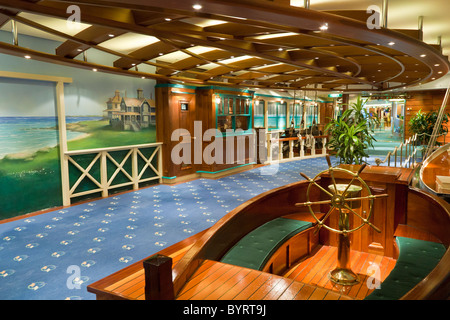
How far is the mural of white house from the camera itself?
7773mm

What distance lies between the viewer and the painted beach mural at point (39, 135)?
19.2ft

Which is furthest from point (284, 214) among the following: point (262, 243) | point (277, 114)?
point (277, 114)

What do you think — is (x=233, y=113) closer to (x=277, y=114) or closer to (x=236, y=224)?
(x=277, y=114)

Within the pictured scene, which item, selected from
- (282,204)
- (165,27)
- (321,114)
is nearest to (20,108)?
(165,27)

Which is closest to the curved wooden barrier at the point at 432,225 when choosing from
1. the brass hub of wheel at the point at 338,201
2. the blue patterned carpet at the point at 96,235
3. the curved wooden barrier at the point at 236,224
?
A: the brass hub of wheel at the point at 338,201

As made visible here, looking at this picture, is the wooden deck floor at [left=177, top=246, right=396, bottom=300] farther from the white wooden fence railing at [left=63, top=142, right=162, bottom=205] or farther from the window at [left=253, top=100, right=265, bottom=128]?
the window at [left=253, top=100, right=265, bottom=128]

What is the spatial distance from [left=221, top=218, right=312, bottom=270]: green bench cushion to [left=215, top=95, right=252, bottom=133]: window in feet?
19.9

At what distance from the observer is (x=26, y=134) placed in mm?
6117

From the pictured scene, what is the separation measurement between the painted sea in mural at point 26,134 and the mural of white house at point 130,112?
1134mm

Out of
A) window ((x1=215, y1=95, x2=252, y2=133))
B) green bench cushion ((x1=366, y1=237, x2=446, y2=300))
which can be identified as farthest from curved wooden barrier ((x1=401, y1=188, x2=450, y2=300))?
window ((x1=215, y1=95, x2=252, y2=133))

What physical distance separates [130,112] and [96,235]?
3.86 meters

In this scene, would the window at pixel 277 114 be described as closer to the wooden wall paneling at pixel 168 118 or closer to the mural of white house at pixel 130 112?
the wooden wall paneling at pixel 168 118

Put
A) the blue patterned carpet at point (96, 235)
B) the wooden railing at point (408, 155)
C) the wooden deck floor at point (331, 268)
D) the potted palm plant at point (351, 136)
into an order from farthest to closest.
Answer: the wooden railing at point (408, 155), the potted palm plant at point (351, 136), the blue patterned carpet at point (96, 235), the wooden deck floor at point (331, 268)

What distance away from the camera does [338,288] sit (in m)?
3.40
